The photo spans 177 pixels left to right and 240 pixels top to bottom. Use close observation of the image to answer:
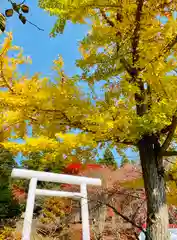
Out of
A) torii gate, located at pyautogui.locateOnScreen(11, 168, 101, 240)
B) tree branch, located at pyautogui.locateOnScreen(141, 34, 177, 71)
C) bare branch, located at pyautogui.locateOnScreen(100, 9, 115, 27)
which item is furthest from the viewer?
torii gate, located at pyautogui.locateOnScreen(11, 168, 101, 240)

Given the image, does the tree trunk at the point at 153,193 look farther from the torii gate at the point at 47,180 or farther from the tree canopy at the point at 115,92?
the torii gate at the point at 47,180

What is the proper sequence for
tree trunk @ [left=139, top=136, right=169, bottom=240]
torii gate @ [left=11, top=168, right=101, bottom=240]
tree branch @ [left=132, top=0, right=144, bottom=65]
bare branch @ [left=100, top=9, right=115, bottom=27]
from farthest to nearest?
torii gate @ [left=11, top=168, right=101, bottom=240] < bare branch @ [left=100, top=9, right=115, bottom=27] < tree trunk @ [left=139, top=136, right=169, bottom=240] < tree branch @ [left=132, top=0, right=144, bottom=65]

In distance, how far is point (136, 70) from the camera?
4152 millimetres

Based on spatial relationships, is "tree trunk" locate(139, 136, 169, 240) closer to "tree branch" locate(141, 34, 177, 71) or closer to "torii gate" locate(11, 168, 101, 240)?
"tree branch" locate(141, 34, 177, 71)

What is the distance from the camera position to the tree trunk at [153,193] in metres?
3.79

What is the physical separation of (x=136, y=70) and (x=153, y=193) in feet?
4.79

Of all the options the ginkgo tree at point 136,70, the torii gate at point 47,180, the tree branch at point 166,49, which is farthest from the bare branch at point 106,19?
the torii gate at point 47,180

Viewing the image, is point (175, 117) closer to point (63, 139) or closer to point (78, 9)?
point (63, 139)

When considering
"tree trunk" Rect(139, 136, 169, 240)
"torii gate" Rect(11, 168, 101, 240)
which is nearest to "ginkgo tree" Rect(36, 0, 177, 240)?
"tree trunk" Rect(139, 136, 169, 240)

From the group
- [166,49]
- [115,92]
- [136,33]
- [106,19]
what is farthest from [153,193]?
[106,19]

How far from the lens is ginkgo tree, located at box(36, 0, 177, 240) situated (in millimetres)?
3553

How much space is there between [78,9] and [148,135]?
5.52 ft

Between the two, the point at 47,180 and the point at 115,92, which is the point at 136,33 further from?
the point at 47,180

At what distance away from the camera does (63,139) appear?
3.74 meters
